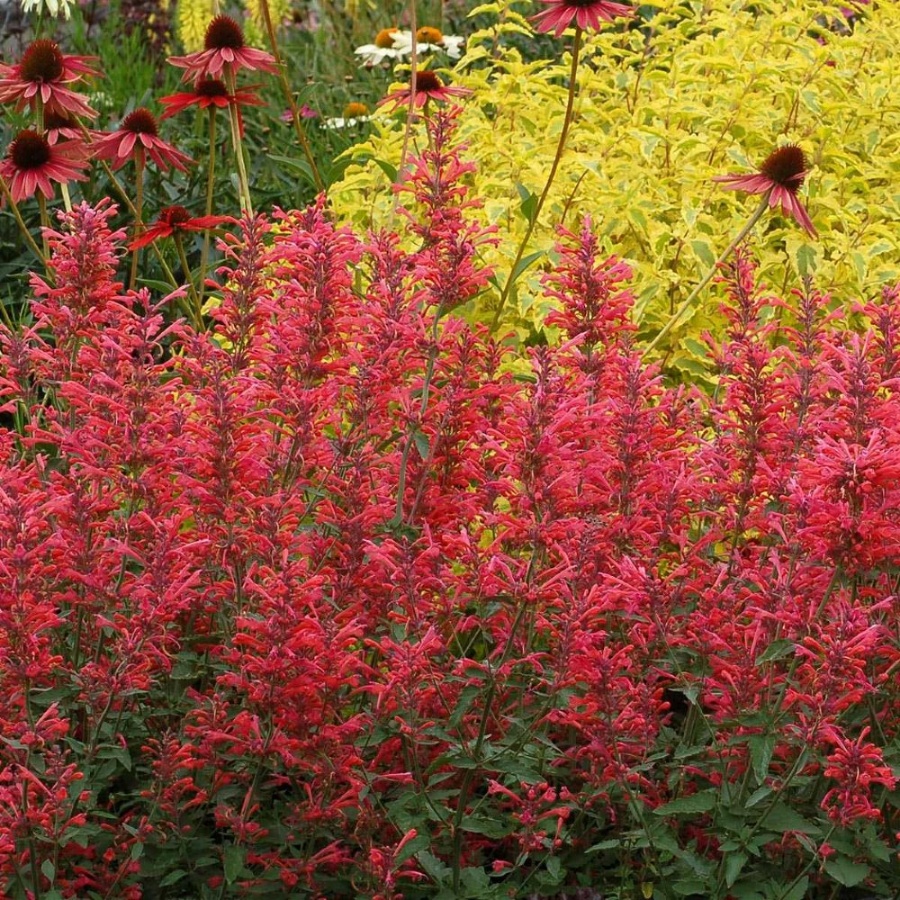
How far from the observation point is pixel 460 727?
8.80 feet

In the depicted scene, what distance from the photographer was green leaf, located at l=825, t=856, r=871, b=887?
2.38 meters

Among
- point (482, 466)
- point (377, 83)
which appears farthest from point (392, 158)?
point (377, 83)

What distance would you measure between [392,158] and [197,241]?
173cm

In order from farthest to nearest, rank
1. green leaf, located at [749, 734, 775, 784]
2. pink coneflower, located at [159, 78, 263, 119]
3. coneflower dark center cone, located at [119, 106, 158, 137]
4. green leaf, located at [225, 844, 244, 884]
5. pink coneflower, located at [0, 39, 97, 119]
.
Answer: pink coneflower, located at [159, 78, 263, 119], coneflower dark center cone, located at [119, 106, 158, 137], pink coneflower, located at [0, 39, 97, 119], green leaf, located at [225, 844, 244, 884], green leaf, located at [749, 734, 775, 784]

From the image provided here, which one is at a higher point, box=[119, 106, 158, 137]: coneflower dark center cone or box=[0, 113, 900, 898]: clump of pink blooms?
box=[119, 106, 158, 137]: coneflower dark center cone

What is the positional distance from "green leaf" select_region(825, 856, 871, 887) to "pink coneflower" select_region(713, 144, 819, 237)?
1.72m

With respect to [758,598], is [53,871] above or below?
below

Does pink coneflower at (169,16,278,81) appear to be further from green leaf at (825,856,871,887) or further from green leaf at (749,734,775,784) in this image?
green leaf at (825,856,871,887)

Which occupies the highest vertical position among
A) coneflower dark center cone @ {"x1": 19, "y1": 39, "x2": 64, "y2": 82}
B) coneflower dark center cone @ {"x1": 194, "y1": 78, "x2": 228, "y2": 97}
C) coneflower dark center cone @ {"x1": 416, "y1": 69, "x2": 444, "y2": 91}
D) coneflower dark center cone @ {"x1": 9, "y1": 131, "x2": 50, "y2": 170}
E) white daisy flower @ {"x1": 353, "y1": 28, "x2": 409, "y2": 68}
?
coneflower dark center cone @ {"x1": 19, "y1": 39, "x2": 64, "y2": 82}

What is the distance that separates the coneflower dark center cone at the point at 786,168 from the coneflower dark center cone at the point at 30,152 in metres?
1.83

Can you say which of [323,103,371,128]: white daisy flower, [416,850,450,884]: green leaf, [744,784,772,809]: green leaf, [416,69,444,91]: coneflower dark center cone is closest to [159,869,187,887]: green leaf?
[416,850,450,884]: green leaf

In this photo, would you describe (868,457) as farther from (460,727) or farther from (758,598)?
(460,727)

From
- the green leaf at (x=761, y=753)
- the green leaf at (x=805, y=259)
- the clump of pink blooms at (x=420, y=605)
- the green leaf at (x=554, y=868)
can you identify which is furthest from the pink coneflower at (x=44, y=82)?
the green leaf at (x=761, y=753)

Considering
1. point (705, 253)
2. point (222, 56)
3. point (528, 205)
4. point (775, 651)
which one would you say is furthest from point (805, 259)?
point (775, 651)
